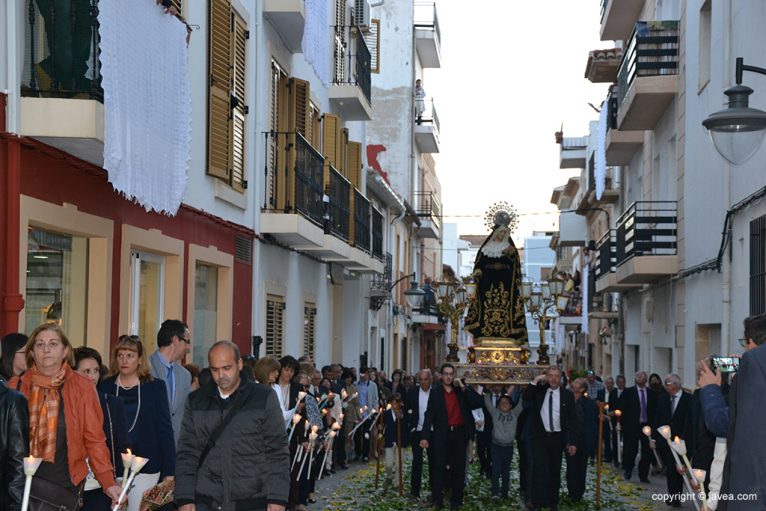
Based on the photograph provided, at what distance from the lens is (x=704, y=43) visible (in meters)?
20.0

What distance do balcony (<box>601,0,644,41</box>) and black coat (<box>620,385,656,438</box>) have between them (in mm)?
9817

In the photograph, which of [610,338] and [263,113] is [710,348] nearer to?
[263,113]

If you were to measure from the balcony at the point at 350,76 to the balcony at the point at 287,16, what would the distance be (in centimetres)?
463

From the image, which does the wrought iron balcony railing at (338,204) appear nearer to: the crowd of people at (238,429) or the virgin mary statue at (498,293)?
the virgin mary statue at (498,293)

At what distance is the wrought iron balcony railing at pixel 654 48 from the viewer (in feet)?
75.1

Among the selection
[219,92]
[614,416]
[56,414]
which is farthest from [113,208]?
[614,416]

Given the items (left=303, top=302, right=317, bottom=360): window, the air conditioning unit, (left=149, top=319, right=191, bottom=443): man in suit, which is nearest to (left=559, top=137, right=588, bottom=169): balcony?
the air conditioning unit

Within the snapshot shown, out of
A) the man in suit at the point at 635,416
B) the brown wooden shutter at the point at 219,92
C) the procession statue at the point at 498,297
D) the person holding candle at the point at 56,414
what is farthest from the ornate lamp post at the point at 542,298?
the person holding candle at the point at 56,414

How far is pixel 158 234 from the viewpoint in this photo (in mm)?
13672

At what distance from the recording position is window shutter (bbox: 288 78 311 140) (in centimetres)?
2069

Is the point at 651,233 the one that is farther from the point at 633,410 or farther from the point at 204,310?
the point at 204,310

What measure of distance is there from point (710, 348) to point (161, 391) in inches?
520

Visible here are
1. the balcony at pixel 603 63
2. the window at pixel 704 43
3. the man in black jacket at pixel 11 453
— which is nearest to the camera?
the man in black jacket at pixel 11 453

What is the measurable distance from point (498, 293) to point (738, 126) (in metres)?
12.3
